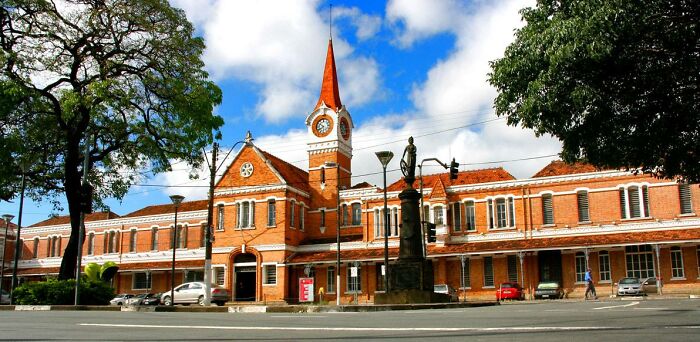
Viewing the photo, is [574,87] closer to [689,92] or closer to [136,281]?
[689,92]

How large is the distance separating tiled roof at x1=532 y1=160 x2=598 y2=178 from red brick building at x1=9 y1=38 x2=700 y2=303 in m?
0.13

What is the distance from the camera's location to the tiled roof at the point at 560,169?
41.9 meters

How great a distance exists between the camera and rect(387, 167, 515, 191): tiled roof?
149ft

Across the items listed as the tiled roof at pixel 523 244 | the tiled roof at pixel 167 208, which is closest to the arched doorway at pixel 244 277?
the tiled roof at pixel 523 244

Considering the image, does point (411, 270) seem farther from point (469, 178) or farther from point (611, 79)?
point (469, 178)

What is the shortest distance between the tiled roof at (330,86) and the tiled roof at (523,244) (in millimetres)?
12504

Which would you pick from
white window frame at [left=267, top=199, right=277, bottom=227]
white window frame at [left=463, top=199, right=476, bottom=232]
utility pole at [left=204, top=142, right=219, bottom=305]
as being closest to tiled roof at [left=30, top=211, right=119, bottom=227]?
white window frame at [left=267, top=199, right=277, bottom=227]

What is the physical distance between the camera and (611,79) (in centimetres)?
1416

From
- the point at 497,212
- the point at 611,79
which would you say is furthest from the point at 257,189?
the point at 611,79

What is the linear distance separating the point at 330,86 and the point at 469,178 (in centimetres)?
1444

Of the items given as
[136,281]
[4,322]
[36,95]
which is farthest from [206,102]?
[136,281]

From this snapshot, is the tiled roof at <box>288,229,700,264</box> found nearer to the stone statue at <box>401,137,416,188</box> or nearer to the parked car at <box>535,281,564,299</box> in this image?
the parked car at <box>535,281,564,299</box>

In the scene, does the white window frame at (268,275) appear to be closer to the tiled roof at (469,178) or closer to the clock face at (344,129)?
the tiled roof at (469,178)

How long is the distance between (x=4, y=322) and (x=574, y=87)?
12.2 metres
